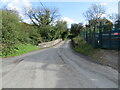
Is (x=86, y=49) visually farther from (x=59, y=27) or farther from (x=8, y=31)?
(x=59, y=27)

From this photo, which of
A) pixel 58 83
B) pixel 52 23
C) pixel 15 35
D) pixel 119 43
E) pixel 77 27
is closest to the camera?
pixel 58 83

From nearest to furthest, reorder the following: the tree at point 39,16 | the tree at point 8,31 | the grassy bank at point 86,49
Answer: the grassy bank at point 86,49 → the tree at point 8,31 → the tree at point 39,16

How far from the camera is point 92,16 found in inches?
1326

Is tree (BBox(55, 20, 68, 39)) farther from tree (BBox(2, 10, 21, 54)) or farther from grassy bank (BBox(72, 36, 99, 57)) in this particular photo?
tree (BBox(2, 10, 21, 54))

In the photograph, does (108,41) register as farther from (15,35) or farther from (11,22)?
(11,22)

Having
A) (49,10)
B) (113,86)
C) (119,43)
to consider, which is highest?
(49,10)

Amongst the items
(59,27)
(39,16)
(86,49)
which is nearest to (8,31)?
(86,49)

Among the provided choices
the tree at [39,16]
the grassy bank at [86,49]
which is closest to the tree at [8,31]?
the grassy bank at [86,49]

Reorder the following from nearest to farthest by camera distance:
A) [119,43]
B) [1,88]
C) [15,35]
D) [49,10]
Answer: [1,88] → [119,43] → [15,35] → [49,10]

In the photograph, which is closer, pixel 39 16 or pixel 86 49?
pixel 86 49

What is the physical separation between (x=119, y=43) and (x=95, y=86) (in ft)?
20.8

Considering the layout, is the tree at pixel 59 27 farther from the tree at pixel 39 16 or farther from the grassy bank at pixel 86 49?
the grassy bank at pixel 86 49

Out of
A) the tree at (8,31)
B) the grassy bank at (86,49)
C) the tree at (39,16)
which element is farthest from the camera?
the tree at (39,16)

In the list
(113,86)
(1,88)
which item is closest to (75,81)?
(113,86)
